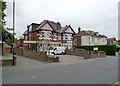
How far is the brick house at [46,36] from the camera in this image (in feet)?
90.4

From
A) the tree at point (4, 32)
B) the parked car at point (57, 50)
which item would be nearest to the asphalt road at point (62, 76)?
the tree at point (4, 32)

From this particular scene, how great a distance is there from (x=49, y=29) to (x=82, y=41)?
63.8 ft

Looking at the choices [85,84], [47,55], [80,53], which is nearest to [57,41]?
[80,53]

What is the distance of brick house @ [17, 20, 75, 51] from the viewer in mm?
27562

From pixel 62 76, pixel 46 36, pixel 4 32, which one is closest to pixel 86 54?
pixel 46 36

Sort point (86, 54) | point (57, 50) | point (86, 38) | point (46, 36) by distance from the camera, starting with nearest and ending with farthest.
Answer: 1. point (86, 54)
2. point (57, 50)
3. point (46, 36)
4. point (86, 38)

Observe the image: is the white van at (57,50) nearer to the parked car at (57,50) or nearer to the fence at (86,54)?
the parked car at (57,50)

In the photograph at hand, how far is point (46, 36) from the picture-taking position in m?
28.4

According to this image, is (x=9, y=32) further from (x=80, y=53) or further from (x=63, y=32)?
(x=63, y=32)

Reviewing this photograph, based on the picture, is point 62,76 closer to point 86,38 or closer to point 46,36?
point 46,36

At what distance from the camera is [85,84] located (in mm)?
5754

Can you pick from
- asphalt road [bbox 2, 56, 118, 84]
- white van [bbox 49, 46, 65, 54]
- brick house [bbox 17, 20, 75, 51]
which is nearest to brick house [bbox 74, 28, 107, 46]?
brick house [bbox 17, 20, 75, 51]

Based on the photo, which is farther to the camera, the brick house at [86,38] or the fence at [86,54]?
the brick house at [86,38]

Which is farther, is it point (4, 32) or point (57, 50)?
point (57, 50)
